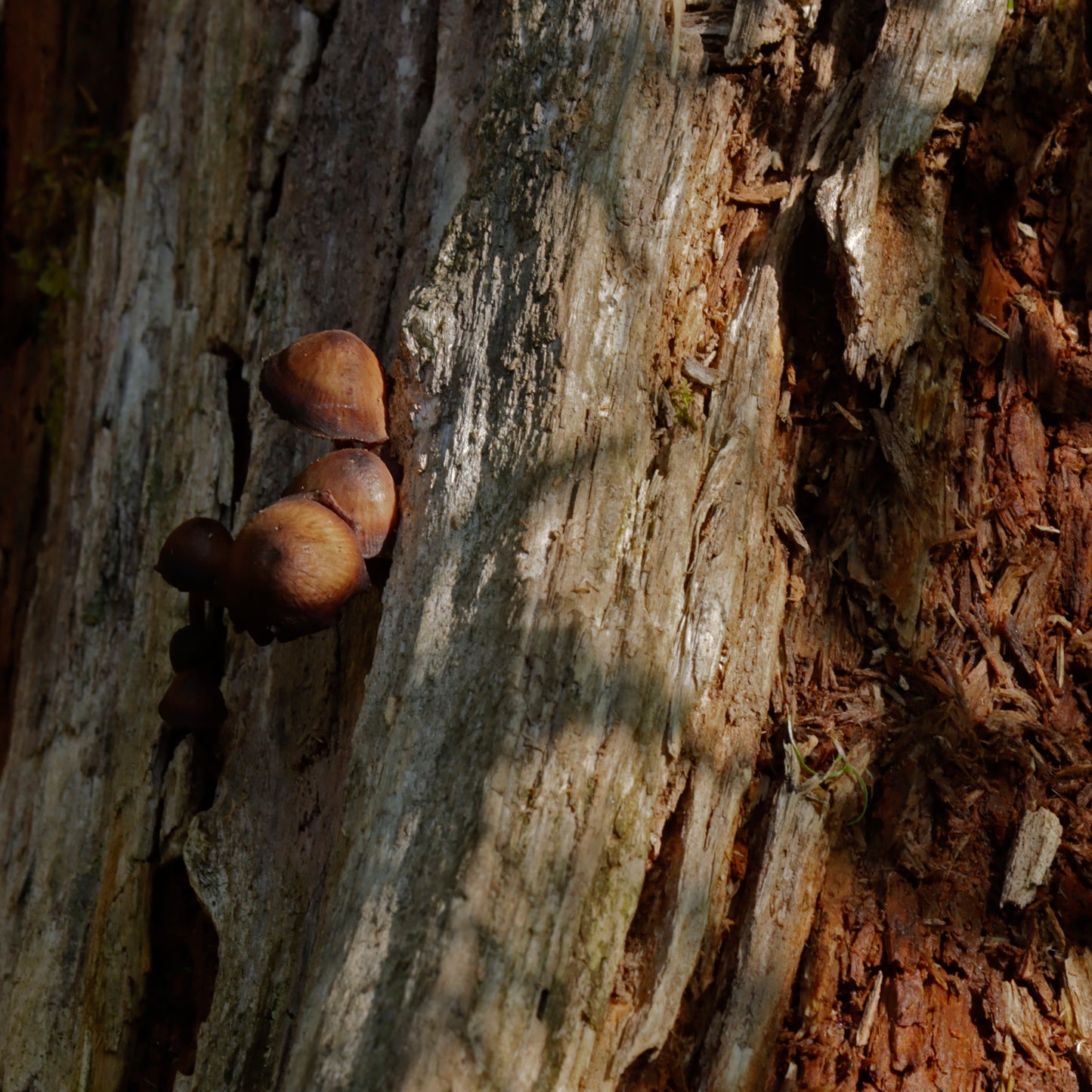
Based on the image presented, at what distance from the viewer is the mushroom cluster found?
8.93 feet

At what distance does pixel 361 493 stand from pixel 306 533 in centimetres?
22

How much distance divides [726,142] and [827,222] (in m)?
0.47

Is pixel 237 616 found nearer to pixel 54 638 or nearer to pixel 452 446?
pixel 452 446

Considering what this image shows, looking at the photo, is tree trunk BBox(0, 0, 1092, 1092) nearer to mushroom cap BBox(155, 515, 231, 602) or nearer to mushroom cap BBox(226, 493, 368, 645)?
mushroom cap BBox(226, 493, 368, 645)

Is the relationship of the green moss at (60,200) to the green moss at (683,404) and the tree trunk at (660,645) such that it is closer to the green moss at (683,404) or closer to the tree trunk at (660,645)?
the tree trunk at (660,645)

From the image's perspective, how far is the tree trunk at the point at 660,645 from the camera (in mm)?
2367

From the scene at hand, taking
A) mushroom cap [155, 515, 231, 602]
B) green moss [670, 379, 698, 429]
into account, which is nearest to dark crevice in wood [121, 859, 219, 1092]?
mushroom cap [155, 515, 231, 602]

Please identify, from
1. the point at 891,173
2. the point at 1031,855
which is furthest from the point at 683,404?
the point at 1031,855

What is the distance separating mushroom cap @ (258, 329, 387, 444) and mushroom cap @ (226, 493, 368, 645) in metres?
0.27

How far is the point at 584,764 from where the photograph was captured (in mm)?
2406

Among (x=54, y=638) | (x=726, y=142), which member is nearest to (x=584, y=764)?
(x=726, y=142)

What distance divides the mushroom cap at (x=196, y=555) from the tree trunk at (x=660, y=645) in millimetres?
381

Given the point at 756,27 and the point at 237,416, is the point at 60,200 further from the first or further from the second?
the point at 756,27

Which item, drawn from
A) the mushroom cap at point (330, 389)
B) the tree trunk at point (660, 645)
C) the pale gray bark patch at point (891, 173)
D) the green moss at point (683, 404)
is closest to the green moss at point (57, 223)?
the tree trunk at point (660, 645)
